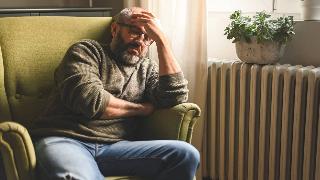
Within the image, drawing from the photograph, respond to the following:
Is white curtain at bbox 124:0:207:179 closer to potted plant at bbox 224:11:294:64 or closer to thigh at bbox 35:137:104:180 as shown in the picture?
potted plant at bbox 224:11:294:64

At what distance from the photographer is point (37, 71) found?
1.87m

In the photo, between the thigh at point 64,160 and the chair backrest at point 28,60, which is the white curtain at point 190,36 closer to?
the chair backrest at point 28,60

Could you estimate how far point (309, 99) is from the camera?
1.93 m

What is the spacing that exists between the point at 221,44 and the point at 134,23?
877 mm

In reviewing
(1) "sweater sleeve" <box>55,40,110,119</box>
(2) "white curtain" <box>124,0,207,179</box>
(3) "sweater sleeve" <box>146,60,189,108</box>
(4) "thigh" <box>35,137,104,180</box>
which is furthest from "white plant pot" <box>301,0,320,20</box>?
(4) "thigh" <box>35,137,104,180</box>

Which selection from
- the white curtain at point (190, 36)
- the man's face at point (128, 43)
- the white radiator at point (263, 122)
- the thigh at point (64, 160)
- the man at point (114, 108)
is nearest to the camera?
the thigh at point (64, 160)

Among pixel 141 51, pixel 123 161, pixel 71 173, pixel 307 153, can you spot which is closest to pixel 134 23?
pixel 141 51

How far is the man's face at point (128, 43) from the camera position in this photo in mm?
1735

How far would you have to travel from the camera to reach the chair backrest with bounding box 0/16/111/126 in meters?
1.82

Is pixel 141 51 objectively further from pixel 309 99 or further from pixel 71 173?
pixel 309 99

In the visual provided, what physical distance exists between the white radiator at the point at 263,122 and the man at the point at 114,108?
0.52 meters

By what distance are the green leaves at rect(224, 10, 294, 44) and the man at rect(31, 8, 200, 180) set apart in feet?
1.55

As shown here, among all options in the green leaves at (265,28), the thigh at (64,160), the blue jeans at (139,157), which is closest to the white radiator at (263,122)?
the green leaves at (265,28)

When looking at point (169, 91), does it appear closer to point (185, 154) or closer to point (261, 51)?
point (185, 154)
